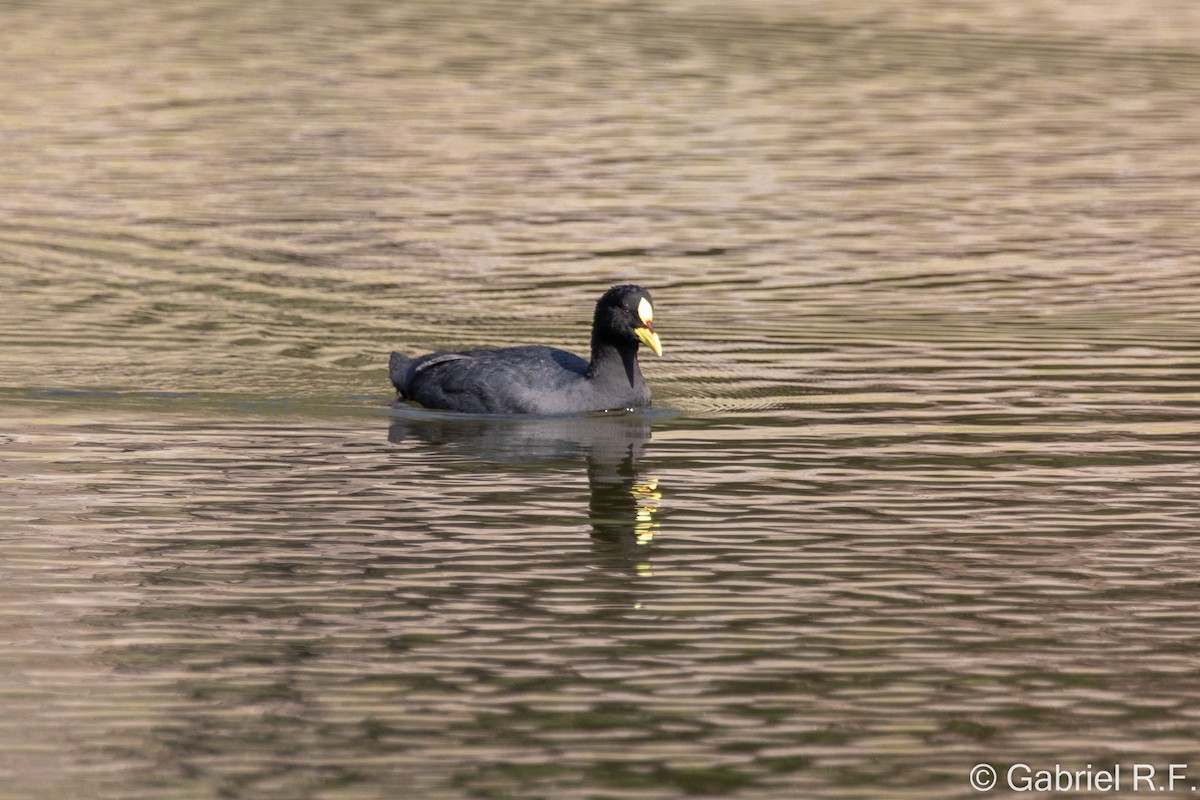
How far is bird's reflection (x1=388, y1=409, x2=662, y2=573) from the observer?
547 inches

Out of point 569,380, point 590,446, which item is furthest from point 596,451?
point 569,380

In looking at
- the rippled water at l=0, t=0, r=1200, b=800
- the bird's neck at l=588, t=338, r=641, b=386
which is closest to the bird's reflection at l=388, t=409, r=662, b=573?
the rippled water at l=0, t=0, r=1200, b=800

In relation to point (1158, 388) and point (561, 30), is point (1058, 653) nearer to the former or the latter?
point (1158, 388)

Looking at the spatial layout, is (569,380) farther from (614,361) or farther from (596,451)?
(596,451)

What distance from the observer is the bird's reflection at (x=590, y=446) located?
13.9 m

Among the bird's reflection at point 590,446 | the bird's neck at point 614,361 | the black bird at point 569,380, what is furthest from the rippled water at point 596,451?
the bird's neck at point 614,361

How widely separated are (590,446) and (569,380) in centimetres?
112

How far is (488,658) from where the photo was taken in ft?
35.8

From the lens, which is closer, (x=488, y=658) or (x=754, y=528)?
(x=488, y=658)

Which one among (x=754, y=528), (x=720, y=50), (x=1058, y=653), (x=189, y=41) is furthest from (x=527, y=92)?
(x=1058, y=653)

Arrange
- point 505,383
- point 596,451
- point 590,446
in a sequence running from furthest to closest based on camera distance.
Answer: point 505,383, point 590,446, point 596,451

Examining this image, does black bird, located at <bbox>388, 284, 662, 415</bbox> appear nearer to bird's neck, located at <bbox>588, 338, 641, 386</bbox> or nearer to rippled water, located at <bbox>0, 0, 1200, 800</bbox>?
bird's neck, located at <bbox>588, 338, 641, 386</bbox>

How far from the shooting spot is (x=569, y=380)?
17484 millimetres

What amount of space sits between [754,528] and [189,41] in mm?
32494
